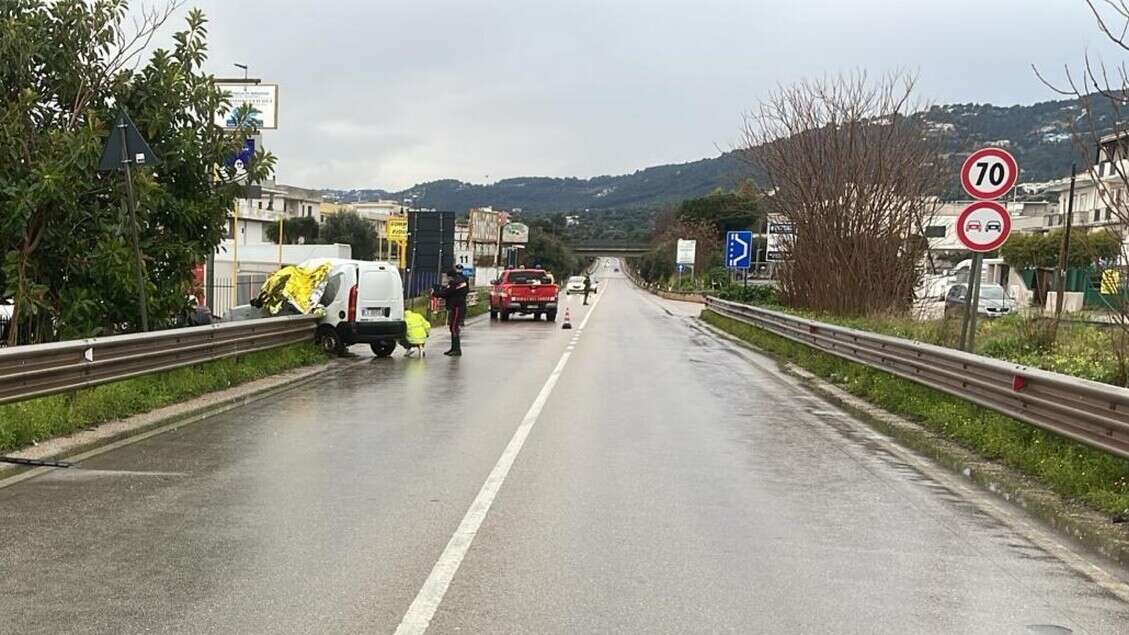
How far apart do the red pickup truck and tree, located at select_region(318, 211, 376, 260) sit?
5204 cm

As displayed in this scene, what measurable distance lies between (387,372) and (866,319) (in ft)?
34.8

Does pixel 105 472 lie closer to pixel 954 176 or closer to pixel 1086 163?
pixel 1086 163

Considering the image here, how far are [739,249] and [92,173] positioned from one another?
28992 millimetres

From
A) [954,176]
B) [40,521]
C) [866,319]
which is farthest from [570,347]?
[40,521]

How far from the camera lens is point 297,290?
19016 mm

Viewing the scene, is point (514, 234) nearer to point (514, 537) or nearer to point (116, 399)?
point (116, 399)

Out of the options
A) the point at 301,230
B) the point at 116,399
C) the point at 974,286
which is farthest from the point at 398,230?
the point at 301,230

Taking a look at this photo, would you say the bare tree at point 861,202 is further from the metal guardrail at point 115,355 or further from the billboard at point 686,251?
the billboard at point 686,251

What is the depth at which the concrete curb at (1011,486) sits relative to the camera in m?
6.53

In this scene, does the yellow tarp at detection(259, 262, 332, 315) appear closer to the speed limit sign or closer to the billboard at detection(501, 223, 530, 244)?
the speed limit sign

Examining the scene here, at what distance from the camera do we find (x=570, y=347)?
24.4m

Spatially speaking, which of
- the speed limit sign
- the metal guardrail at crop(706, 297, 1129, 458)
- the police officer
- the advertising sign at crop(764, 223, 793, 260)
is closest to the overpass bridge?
the advertising sign at crop(764, 223, 793, 260)

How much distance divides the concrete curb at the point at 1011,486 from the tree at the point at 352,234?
266 feet

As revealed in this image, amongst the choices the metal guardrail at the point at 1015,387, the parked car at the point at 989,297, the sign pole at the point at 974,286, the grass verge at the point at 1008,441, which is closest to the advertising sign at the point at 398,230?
the parked car at the point at 989,297
